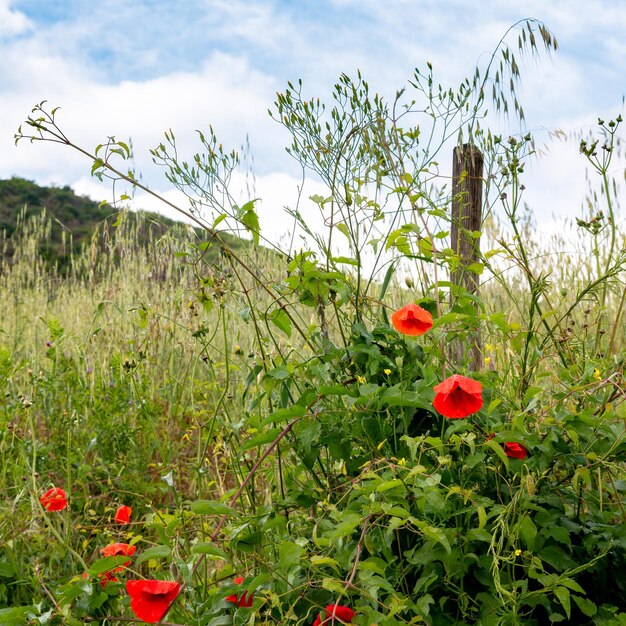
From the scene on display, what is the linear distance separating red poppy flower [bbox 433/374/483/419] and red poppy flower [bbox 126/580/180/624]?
67 cm

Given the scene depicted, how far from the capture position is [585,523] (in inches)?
67.1

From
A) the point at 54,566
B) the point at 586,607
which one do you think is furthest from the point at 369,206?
the point at 54,566

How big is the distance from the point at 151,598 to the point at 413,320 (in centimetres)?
83

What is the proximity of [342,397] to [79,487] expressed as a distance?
1875mm

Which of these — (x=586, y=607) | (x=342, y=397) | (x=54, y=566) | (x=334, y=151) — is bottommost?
(x=54, y=566)

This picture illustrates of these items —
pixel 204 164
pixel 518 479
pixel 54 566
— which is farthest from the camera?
pixel 54 566

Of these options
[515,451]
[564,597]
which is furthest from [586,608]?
[515,451]

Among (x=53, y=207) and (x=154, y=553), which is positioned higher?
(x=53, y=207)

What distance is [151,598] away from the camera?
1542mm

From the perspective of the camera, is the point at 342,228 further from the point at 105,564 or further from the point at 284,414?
the point at 105,564

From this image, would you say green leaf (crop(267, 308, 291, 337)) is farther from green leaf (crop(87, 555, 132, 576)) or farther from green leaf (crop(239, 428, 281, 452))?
green leaf (crop(87, 555, 132, 576))

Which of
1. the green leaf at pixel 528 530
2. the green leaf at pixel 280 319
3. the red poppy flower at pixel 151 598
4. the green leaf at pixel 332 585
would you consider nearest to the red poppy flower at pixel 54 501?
the red poppy flower at pixel 151 598

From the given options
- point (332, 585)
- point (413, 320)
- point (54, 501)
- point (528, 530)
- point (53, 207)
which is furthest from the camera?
point (53, 207)

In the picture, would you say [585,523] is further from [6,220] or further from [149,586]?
[6,220]
